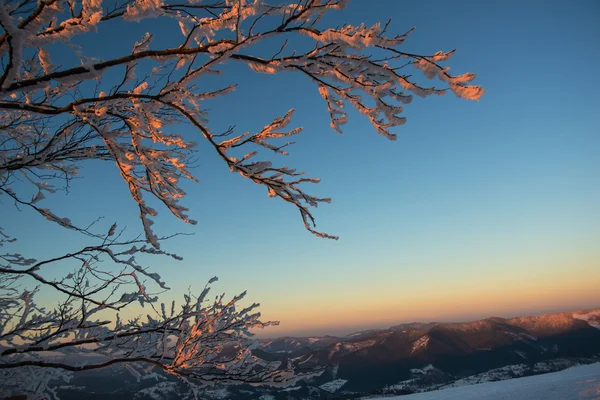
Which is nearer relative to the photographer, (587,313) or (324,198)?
(324,198)

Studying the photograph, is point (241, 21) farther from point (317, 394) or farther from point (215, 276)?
point (317, 394)

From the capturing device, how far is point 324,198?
8.14 ft

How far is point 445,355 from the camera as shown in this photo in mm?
111938

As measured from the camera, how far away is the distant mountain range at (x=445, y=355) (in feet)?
300

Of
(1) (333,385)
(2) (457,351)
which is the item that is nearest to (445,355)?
(2) (457,351)

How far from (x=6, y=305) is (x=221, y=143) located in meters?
4.00

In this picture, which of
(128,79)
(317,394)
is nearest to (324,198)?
(128,79)

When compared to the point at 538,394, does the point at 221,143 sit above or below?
above

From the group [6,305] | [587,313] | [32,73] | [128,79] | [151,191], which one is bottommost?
[587,313]

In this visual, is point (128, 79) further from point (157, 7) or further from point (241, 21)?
point (241, 21)

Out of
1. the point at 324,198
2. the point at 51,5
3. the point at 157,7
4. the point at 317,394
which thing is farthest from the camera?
the point at 317,394

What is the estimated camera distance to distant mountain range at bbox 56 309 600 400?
300ft

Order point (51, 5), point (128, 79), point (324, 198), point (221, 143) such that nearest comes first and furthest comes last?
point (51, 5) → point (128, 79) → point (221, 143) → point (324, 198)

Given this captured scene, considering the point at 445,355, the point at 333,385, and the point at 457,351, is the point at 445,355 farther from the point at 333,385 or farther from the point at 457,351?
the point at 333,385
